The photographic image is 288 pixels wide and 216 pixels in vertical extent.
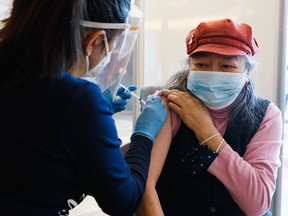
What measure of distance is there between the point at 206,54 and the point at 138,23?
0.33 metres

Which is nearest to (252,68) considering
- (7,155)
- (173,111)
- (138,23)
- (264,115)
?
(264,115)

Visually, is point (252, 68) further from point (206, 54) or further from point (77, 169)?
point (77, 169)

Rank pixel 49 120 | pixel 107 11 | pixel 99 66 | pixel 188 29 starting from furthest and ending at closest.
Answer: pixel 188 29, pixel 99 66, pixel 107 11, pixel 49 120

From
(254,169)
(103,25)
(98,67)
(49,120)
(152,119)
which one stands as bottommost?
(254,169)

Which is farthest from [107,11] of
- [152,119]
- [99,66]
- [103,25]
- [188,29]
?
[188,29]

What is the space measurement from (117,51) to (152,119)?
0.29 meters

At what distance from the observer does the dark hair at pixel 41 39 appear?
788mm

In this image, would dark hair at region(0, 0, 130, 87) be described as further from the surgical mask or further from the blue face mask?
the blue face mask

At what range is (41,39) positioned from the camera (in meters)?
0.79

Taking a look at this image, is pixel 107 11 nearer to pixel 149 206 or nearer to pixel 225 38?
pixel 225 38

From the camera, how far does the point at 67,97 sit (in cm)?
77

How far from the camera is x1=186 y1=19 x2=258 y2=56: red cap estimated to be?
1.22 meters

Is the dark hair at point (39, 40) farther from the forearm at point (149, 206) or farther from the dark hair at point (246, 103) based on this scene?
the dark hair at point (246, 103)

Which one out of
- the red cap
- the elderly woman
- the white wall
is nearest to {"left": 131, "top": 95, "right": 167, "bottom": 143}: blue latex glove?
the elderly woman
